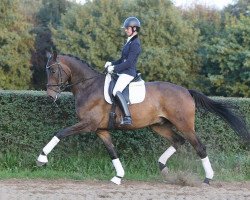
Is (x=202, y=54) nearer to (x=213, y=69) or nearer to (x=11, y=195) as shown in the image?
(x=213, y=69)

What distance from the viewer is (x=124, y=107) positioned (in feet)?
27.4

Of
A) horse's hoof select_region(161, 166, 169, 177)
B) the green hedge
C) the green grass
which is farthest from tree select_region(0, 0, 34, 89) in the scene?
horse's hoof select_region(161, 166, 169, 177)

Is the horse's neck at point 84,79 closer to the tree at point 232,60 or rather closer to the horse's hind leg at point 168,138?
the horse's hind leg at point 168,138

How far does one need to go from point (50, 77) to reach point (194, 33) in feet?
73.6

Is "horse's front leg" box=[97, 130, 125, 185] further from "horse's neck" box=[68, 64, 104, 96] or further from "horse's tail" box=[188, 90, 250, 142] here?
"horse's tail" box=[188, 90, 250, 142]

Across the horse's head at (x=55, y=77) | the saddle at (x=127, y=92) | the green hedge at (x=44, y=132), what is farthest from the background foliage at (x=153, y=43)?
the horse's head at (x=55, y=77)

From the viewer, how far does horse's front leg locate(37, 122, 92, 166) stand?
8148 millimetres

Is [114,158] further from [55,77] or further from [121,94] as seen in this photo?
[55,77]

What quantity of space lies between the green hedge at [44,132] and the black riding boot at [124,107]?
1.74 meters

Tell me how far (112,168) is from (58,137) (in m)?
1.91

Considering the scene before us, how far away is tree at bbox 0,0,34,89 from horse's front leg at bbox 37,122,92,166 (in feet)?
75.5

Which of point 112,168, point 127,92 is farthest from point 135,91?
point 112,168

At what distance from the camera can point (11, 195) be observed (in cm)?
691

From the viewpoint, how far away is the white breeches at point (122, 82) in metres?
8.41
